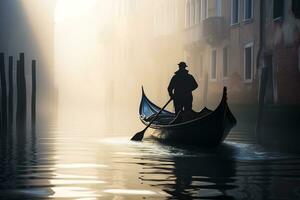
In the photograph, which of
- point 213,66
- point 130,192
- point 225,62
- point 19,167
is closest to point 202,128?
point 19,167

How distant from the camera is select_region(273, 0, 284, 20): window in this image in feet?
60.7

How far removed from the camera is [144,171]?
8180 millimetres

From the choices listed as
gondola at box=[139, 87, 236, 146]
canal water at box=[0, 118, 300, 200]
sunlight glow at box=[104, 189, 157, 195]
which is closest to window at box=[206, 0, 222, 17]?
canal water at box=[0, 118, 300, 200]

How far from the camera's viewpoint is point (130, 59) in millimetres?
40406

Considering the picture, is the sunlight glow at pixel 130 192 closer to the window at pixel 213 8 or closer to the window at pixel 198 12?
the window at pixel 213 8

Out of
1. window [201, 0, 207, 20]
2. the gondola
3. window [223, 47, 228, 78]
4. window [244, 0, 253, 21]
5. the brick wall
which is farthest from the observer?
window [201, 0, 207, 20]

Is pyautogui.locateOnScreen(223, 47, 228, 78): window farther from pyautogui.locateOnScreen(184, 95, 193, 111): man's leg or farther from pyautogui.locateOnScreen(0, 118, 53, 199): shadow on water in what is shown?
pyautogui.locateOnScreen(184, 95, 193, 111): man's leg

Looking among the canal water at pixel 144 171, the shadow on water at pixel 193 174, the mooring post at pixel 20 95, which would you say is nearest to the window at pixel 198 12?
the mooring post at pixel 20 95

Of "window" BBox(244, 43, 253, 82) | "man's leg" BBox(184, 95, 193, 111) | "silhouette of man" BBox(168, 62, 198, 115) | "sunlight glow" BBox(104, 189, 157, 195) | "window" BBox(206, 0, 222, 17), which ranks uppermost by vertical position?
"window" BBox(206, 0, 222, 17)

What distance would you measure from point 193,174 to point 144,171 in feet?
2.27

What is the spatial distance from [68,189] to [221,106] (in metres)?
5.00

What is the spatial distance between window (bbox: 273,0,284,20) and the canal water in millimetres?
6761

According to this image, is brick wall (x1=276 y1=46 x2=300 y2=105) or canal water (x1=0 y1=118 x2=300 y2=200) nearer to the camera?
canal water (x1=0 y1=118 x2=300 y2=200)

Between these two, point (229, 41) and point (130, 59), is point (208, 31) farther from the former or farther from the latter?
point (130, 59)
